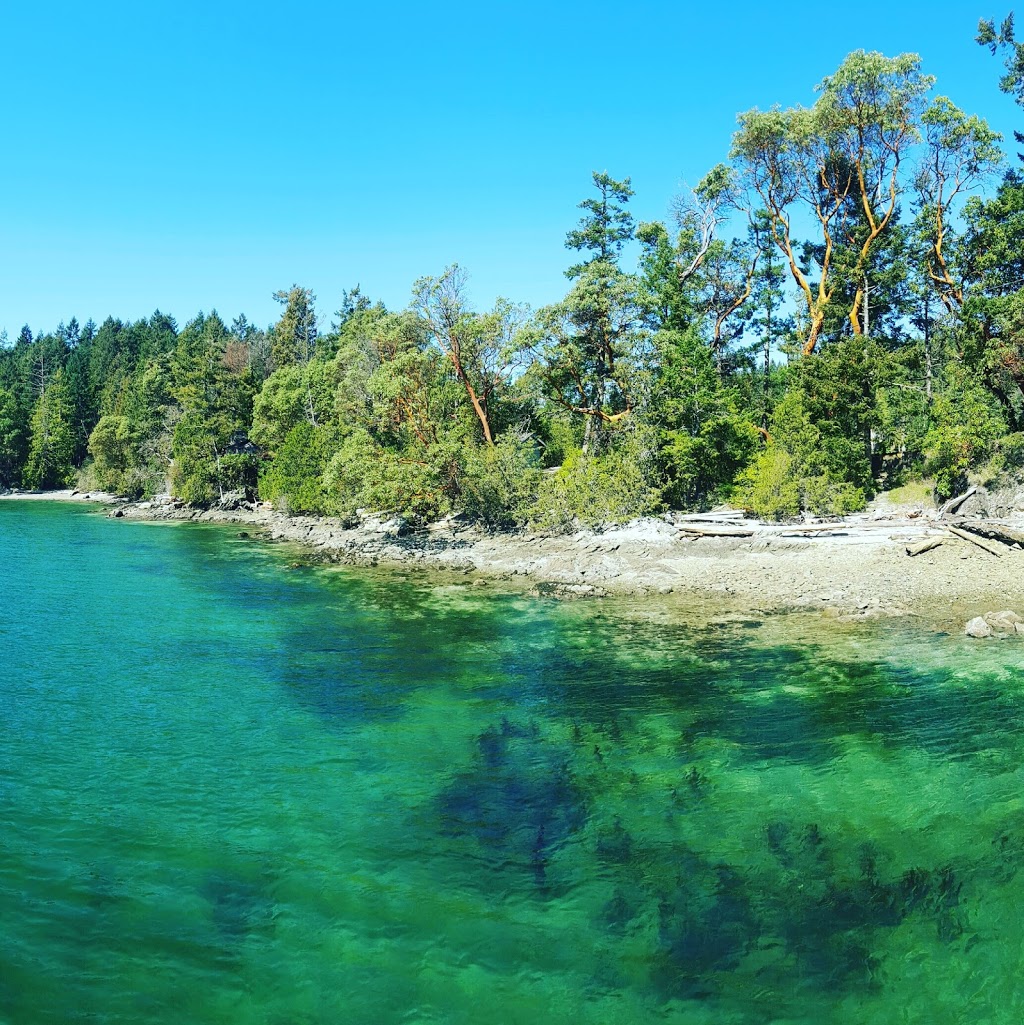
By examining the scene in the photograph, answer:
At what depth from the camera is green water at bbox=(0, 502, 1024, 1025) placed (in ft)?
27.2

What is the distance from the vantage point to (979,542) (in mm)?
27516

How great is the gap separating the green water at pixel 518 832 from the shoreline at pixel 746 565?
12.5 feet

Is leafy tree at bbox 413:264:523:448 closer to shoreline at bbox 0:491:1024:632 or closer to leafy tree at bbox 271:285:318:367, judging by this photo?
shoreline at bbox 0:491:1024:632

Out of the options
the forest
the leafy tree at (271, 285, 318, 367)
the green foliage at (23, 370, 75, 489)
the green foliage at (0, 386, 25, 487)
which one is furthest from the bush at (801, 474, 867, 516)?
the green foliage at (0, 386, 25, 487)

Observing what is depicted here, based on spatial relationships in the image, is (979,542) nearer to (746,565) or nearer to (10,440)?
(746,565)

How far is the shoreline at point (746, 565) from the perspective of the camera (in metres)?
24.6

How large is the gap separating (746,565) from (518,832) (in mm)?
20474

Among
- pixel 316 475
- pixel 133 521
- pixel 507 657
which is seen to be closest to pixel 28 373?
pixel 133 521

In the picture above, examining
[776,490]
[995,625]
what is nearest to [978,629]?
[995,625]

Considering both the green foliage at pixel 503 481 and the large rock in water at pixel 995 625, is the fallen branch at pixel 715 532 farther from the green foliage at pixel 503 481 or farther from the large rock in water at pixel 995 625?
the large rock in water at pixel 995 625

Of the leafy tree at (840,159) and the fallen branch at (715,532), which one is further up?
the leafy tree at (840,159)

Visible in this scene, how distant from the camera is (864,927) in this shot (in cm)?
909

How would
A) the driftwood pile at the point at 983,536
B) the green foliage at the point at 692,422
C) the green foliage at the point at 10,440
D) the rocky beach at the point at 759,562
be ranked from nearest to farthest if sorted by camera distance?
the rocky beach at the point at 759,562, the driftwood pile at the point at 983,536, the green foliage at the point at 692,422, the green foliage at the point at 10,440

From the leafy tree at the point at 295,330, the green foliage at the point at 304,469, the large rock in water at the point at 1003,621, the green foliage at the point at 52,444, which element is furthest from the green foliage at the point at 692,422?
the green foliage at the point at 52,444
